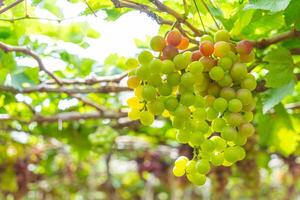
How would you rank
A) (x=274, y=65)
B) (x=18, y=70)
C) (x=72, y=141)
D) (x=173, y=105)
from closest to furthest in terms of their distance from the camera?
(x=173, y=105) → (x=274, y=65) → (x=18, y=70) → (x=72, y=141)

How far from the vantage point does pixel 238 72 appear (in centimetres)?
89

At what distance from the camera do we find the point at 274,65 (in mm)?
1123

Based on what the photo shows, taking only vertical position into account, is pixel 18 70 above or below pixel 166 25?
below

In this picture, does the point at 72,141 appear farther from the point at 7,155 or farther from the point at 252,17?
the point at 252,17

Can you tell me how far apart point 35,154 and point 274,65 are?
2.17m

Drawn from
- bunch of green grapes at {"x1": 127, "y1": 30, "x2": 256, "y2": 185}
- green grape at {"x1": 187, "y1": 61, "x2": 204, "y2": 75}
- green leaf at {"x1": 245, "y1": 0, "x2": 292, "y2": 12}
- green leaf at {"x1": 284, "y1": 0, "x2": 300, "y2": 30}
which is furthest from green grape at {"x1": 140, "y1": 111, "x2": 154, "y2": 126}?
green leaf at {"x1": 284, "y1": 0, "x2": 300, "y2": 30}

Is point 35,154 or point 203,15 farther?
point 35,154

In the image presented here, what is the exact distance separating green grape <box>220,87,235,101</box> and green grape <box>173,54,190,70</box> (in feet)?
0.25

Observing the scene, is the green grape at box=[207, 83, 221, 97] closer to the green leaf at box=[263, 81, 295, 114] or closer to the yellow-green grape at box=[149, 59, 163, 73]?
the yellow-green grape at box=[149, 59, 163, 73]

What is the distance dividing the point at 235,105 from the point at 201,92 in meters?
0.07

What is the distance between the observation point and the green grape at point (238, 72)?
35.1 inches

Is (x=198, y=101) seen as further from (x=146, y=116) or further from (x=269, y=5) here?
(x=269, y=5)

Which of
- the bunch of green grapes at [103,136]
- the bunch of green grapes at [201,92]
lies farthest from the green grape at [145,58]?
the bunch of green grapes at [103,136]

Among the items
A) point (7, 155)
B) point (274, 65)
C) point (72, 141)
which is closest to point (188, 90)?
point (274, 65)
